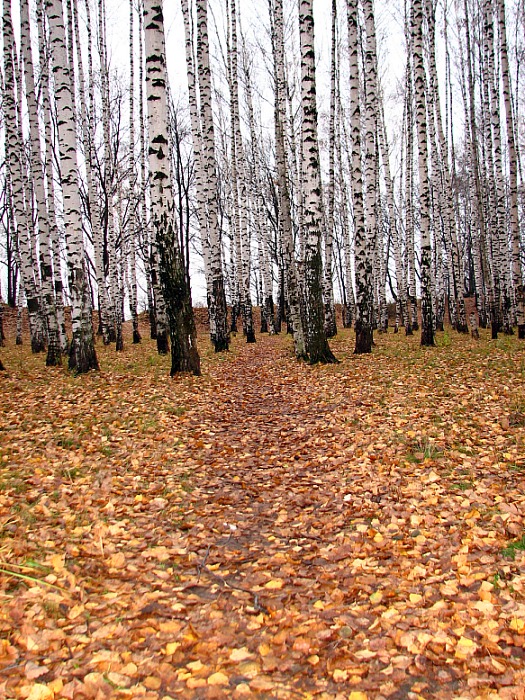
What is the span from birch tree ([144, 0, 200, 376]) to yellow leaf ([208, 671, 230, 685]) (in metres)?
7.36

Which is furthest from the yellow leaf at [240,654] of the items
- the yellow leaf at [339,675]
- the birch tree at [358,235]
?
the birch tree at [358,235]

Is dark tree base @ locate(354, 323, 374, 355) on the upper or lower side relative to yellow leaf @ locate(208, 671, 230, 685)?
upper

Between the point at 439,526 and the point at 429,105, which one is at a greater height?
the point at 429,105

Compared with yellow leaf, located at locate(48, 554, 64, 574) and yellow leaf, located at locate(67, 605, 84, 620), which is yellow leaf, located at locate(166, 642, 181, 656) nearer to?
yellow leaf, located at locate(67, 605, 84, 620)

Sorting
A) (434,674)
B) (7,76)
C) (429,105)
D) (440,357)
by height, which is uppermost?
(429,105)

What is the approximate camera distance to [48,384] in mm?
9320

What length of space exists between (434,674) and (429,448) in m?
3.12

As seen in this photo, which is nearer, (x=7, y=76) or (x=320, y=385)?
(x=320, y=385)

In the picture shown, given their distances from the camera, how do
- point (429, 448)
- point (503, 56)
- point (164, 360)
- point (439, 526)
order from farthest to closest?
point (503, 56), point (164, 360), point (429, 448), point (439, 526)

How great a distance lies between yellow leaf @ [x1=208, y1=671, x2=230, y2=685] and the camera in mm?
2387

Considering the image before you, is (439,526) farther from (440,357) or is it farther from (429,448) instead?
(440,357)

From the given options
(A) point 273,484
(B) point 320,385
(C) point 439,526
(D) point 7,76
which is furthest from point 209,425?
(D) point 7,76

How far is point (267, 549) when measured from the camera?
3.75m

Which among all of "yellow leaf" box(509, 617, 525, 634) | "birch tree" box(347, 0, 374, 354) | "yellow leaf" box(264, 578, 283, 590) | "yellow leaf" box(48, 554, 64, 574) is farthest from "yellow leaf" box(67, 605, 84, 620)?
"birch tree" box(347, 0, 374, 354)
